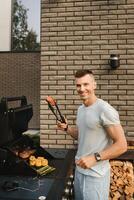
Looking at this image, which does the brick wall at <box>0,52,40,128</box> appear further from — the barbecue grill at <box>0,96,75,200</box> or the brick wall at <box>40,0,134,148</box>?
the barbecue grill at <box>0,96,75,200</box>

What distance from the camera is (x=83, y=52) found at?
5297mm

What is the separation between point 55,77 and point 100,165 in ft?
9.21

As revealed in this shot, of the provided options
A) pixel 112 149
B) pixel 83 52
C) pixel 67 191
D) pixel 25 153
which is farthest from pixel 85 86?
pixel 83 52

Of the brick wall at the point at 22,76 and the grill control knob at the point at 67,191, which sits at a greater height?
the brick wall at the point at 22,76

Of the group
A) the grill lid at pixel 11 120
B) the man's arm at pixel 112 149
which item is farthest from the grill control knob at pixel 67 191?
the man's arm at pixel 112 149

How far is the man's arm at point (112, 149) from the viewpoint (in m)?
2.51

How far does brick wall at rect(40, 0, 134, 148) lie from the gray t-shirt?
2.51 metres

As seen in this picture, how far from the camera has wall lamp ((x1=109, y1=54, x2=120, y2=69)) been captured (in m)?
5.09

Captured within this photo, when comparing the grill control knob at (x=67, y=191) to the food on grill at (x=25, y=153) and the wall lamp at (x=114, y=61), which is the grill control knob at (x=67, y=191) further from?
the wall lamp at (x=114, y=61)

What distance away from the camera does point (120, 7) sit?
205 inches

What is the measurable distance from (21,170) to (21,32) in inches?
465

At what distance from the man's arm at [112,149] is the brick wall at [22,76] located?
548 inches

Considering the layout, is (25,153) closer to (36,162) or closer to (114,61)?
(36,162)

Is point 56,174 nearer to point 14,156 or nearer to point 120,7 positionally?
point 14,156
